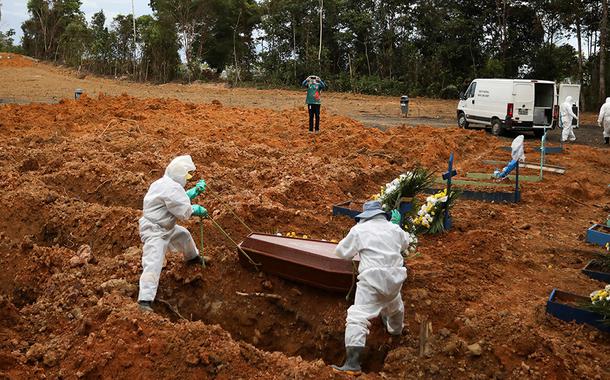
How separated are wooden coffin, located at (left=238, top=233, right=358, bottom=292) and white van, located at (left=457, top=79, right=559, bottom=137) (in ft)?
47.1

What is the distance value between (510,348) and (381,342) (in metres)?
1.16

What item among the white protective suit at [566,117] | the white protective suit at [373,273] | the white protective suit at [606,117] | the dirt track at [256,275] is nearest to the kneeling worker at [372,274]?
the white protective suit at [373,273]

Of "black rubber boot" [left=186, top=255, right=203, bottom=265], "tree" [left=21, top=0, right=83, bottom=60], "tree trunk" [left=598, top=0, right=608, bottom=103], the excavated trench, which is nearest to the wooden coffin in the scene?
the excavated trench

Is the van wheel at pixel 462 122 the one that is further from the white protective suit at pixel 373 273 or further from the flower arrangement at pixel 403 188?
the white protective suit at pixel 373 273

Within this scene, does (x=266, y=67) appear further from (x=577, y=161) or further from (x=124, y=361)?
(x=124, y=361)

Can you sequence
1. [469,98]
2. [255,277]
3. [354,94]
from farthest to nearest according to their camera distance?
1. [354,94]
2. [469,98]
3. [255,277]

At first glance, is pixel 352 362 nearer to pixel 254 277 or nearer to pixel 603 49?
pixel 254 277

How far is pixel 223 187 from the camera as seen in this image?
33.0 feet

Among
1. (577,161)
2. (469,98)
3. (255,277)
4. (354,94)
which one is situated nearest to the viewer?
(255,277)

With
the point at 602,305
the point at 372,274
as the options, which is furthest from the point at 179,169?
the point at 602,305

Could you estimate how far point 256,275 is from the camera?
6.55 meters

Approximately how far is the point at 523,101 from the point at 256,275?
14784 millimetres

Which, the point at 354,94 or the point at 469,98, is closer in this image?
the point at 469,98

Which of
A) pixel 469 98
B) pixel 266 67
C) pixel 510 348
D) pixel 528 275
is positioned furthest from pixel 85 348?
pixel 266 67
